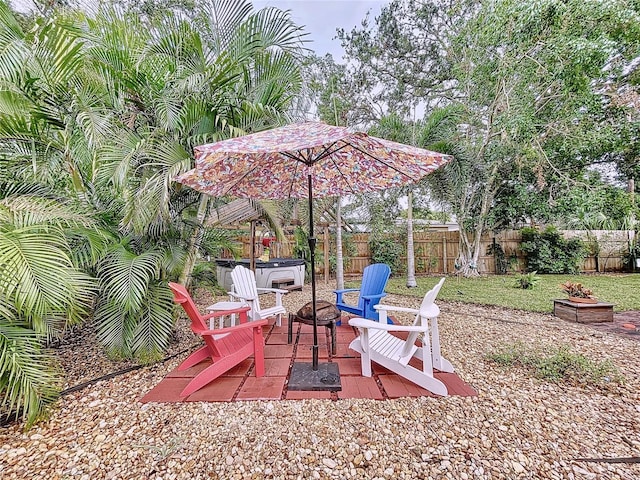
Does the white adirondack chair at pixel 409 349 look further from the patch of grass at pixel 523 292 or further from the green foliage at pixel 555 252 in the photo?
the green foliage at pixel 555 252

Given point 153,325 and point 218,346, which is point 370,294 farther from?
point 153,325

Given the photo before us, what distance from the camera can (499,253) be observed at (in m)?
10.4

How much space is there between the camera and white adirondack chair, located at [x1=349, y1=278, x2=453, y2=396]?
2.32 metres

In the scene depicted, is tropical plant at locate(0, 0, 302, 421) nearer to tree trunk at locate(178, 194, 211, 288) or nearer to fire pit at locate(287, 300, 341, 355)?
tree trunk at locate(178, 194, 211, 288)

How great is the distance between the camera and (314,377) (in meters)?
2.51

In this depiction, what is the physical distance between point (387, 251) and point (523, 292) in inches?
168

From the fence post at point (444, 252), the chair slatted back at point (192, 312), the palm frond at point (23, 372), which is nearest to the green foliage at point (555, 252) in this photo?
the fence post at point (444, 252)

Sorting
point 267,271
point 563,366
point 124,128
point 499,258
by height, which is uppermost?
point 124,128

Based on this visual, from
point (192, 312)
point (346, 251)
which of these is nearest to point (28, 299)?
point (192, 312)

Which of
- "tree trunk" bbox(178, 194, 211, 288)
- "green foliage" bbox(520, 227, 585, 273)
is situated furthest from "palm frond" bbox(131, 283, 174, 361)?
"green foliage" bbox(520, 227, 585, 273)

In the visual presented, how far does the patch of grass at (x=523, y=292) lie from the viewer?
18.6 ft

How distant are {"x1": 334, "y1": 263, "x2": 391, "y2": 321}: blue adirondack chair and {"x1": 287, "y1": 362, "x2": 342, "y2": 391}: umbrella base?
3.69 feet

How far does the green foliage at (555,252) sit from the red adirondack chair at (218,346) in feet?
35.4

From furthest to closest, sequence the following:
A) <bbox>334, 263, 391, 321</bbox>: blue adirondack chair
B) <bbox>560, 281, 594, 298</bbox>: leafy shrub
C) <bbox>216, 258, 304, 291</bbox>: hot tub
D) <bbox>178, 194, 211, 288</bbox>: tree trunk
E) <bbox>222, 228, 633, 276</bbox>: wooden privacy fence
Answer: <bbox>222, 228, 633, 276</bbox>: wooden privacy fence < <bbox>216, 258, 304, 291</bbox>: hot tub < <bbox>560, 281, 594, 298</bbox>: leafy shrub < <bbox>334, 263, 391, 321</bbox>: blue adirondack chair < <bbox>178, 194, 211, 288</bbox>: tree trunk
